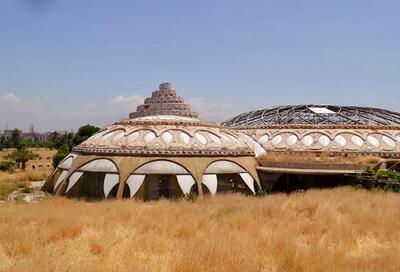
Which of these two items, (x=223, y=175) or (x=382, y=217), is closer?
(x=382, y=217)

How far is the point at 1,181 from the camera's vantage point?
3244cm

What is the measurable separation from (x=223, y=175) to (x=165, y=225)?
1481 cm

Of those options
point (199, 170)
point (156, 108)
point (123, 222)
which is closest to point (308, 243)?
point (123, 222)

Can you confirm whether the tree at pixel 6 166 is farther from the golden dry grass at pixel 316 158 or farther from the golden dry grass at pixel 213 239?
the golden dry grass at pixel 213 239

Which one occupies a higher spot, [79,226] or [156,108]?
[156,108]

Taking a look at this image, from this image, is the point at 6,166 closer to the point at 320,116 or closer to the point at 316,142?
the point at 316,142

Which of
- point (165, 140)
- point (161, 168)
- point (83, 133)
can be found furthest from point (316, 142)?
point (83, 133)

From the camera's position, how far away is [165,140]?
86.1 ft

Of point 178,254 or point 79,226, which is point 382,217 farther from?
point 79,226

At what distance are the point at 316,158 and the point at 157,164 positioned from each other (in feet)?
38.4

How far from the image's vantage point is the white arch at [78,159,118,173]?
2472 cm

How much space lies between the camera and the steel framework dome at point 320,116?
33781mm

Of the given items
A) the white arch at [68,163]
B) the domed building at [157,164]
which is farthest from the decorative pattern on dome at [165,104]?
the white arch at [68,163]

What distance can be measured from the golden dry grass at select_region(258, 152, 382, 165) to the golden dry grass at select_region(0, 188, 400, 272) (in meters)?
11.5
